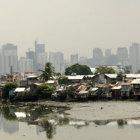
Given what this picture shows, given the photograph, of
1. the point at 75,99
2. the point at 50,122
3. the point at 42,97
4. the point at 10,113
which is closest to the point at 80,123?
the point at 50,122

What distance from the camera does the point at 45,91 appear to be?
50.8m

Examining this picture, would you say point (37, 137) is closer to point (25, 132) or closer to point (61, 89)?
point (25, 132)

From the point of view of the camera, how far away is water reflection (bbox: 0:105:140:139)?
29559mm

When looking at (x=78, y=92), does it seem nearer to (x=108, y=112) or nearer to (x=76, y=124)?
(x=108, y=112)

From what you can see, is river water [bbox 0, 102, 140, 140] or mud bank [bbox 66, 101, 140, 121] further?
mud bank [bbox 66, 101, 140, 121]

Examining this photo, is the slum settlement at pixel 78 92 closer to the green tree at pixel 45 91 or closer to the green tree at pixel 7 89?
the green tree at pixel 45 91

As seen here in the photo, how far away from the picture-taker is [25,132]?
29469mm

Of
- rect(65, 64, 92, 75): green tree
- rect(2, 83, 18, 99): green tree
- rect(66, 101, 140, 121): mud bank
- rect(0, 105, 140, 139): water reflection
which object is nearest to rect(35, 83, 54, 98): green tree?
rect(2, 83, 18, 99): green tree

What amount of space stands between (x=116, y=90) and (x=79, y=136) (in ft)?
74.4

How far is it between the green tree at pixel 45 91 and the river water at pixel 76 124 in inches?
351

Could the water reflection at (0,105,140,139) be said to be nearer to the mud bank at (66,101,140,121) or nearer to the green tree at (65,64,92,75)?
the mud bank at (66,101,140,121)

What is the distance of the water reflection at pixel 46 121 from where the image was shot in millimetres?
29559

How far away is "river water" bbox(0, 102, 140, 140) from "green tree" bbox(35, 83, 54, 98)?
29.2 ft

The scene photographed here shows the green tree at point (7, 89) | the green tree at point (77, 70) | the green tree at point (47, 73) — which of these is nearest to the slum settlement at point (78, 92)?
the green tree at point (7, 89)
